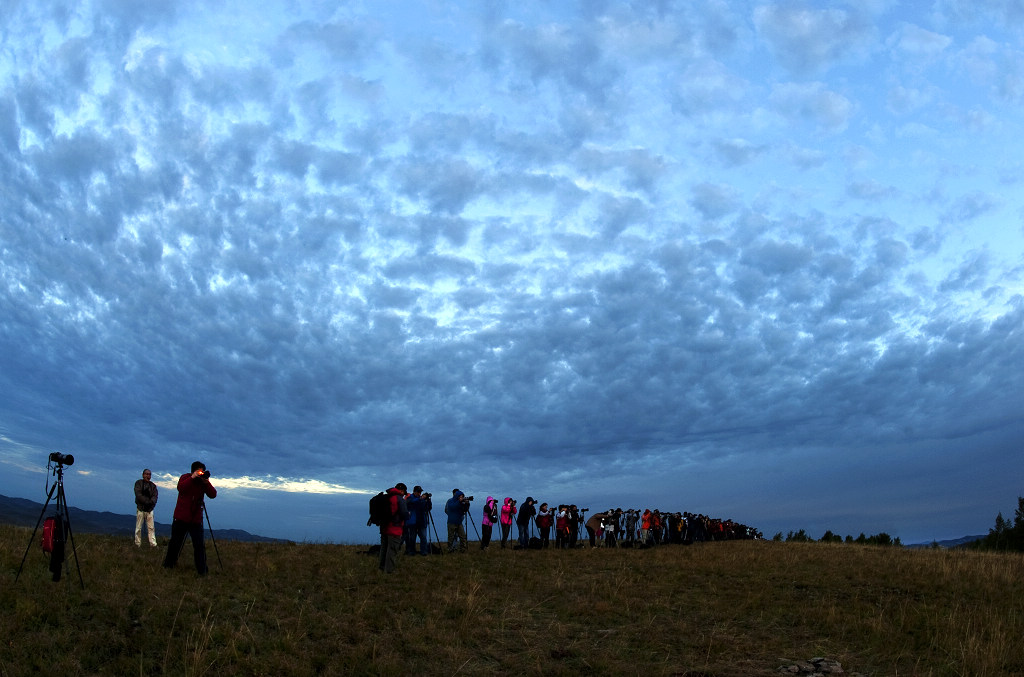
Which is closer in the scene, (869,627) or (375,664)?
(375,664)

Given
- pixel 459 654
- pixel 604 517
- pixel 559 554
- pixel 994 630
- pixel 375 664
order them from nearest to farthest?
pixel 375 664 → pixel 459 654 → pixel 994 630 → pixel 559 554 → pixel 604 517

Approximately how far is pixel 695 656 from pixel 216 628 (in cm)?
742

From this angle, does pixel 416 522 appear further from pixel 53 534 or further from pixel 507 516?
pixel 53 534

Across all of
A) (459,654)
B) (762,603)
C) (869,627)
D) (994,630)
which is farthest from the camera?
(762,603)

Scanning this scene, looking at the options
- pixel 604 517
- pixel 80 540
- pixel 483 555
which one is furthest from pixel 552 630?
pixel 604 517

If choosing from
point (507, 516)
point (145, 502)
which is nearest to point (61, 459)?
point (145, 502)

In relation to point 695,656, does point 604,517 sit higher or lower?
higher

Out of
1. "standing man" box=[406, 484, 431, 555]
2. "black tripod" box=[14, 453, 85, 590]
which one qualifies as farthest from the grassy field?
"standing man" box=[406, 484, 431, 555]

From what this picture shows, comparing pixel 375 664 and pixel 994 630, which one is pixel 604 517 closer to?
pixel 994 630

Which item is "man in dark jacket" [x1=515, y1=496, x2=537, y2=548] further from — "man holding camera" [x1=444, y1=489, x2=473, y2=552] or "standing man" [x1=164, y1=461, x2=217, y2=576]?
"standing man" [x1=164, y1=461, x2=217, y2=576]

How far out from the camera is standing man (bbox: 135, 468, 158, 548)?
56.4ft

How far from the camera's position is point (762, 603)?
14508 millimetres

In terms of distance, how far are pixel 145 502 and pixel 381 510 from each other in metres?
6.54

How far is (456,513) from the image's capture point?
859 inches
